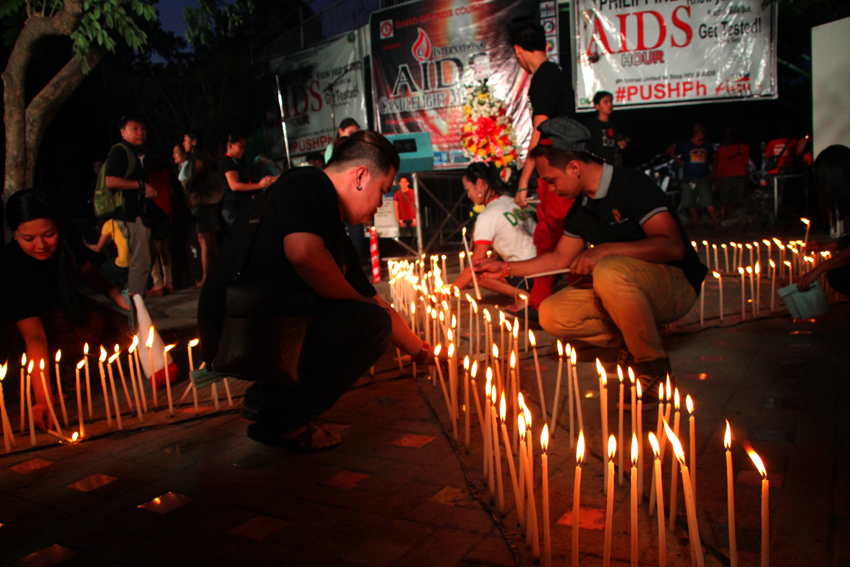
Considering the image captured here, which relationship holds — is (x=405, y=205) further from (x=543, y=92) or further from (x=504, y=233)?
(x=543, y=92)

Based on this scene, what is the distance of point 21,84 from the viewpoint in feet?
14.5

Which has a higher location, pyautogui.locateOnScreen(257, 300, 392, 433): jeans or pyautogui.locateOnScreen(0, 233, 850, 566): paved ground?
pyautogui.locateOnScreen(257, 300, 392, 433): jeans

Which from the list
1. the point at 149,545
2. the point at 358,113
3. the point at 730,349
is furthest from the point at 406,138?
the point at 149,545

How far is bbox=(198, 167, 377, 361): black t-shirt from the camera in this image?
8.02 ft

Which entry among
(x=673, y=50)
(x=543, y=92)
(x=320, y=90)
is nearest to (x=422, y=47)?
(x=320, y=90)

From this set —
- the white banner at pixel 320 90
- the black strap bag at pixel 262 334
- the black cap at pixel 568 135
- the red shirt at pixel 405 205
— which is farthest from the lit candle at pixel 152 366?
the white banner at pixel 320 90

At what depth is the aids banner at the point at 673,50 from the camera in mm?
10273

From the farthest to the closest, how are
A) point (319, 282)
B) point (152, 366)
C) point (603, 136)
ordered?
1. point (603, 136)
2. point (152, 366)
3. point (319, 282)

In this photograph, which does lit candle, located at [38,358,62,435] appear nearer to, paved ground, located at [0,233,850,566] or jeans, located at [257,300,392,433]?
paved ground, located at [0,233,850,566]

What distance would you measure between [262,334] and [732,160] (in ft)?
34.8

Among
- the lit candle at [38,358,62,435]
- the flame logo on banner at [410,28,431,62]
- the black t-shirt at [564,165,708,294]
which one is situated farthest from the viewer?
the flame logo on banner at [410,28,431,62]

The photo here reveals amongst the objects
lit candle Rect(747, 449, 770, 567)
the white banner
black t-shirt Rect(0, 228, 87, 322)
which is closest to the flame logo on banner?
the white banner

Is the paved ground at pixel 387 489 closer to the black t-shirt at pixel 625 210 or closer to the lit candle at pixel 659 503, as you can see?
the lit candle at pixel 659 503

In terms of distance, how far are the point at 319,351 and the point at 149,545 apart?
3.10 feet
